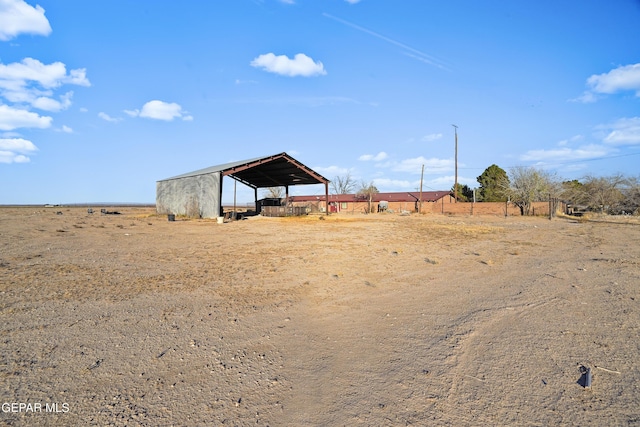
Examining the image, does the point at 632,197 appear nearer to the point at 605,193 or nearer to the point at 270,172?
the point at 605,193

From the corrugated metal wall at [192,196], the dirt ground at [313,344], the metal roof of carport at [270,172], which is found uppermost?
the metal roof of carport at [270,172]

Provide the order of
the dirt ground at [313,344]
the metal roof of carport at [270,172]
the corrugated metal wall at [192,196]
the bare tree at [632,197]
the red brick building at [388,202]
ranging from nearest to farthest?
the dirt ground at [313,344], the corrugated metal wall at [192,196], the metal roof of carport at [270,172], the bare tree at [632,197], the red brick building at [388,202]

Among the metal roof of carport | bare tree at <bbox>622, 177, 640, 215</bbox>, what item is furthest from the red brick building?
bare tree at <bbox>622, 177, 640, 215</bbox>

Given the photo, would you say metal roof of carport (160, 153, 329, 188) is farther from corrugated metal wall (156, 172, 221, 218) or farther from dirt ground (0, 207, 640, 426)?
dirt ground (0, 207, 640, 426)

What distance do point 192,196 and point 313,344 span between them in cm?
2629

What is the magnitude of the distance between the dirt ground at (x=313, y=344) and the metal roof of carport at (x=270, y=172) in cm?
1845

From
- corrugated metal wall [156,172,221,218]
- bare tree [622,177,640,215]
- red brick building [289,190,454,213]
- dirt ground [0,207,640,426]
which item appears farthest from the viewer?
red brick building [289,190,454,213]

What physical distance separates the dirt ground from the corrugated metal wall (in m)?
17.0

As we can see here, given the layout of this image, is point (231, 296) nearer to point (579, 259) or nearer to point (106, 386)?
point (106, 386)

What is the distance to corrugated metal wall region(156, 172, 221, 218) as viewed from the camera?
25.0m

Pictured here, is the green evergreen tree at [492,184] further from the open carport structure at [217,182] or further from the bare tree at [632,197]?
the open carport structure at [217,182]

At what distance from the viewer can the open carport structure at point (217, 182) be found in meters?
25.4

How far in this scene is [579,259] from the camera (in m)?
9.46

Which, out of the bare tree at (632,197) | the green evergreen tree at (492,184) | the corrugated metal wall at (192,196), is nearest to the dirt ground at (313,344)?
the corrugated metal wall at (192,196)
